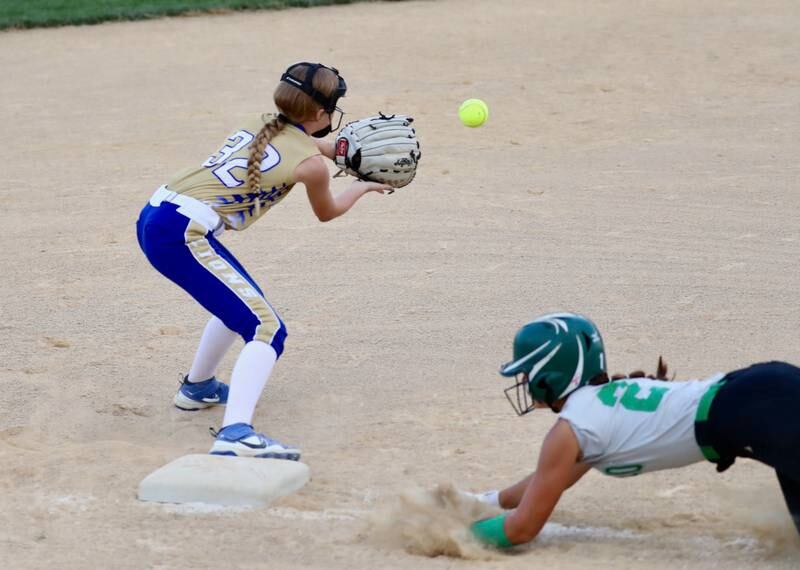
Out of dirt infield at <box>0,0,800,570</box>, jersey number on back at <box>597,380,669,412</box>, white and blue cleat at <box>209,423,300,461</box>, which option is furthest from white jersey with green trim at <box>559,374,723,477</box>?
white and blue cleat at <box>209,423,300,461</box>

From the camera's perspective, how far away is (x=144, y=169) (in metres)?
10.7

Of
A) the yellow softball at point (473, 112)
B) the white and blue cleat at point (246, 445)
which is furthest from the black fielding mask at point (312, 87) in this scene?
the yellow softball at point (473, 112)

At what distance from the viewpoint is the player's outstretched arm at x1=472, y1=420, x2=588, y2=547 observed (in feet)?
14.2

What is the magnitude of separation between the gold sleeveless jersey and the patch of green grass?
37.1 ft

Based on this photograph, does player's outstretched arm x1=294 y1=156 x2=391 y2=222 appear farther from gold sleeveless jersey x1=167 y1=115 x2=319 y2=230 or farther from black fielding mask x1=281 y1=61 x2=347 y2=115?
black fielding mask x1=281 y1=61 x2=347 y2=115

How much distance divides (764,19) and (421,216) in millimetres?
7555

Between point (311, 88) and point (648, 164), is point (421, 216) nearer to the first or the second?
point (648, 164)

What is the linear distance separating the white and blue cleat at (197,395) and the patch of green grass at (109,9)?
441 inches

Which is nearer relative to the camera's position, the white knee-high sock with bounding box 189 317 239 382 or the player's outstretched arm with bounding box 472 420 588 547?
the player's outstretched arm with bounding box 472 420 588 547

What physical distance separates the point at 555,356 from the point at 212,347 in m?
2.38

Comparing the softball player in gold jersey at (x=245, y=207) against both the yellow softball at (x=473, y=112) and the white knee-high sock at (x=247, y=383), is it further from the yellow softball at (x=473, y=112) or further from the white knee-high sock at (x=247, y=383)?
the yellow softball at (x=473, y=112)

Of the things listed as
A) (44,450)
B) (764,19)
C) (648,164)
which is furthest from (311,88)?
(764,19)

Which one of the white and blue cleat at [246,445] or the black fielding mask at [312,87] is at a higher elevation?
the black fielding mask at [312,87]

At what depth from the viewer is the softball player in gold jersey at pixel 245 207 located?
5641 millimetres
